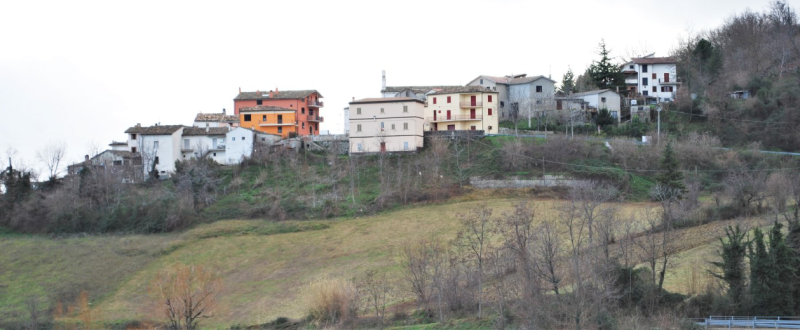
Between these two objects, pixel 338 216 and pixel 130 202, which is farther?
pixel 130 202

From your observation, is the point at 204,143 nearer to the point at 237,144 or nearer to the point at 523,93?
the point at 237,144

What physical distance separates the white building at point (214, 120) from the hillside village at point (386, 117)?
3.9 inches

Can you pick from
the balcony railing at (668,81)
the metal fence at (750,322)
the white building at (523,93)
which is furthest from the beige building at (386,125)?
the metal fence at (750,322)

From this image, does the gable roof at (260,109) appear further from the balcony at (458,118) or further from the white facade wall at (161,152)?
the balcony at (458,118)

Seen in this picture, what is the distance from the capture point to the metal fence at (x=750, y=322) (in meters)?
27.6

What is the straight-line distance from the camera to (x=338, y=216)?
181 feet

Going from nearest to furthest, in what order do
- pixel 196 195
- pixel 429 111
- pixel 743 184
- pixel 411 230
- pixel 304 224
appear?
pixel 743 184, pixel 411 230, pixel 304 224, pixel 196 195, pixel 429 111

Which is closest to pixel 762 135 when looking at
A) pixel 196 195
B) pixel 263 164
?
pixel 263 164

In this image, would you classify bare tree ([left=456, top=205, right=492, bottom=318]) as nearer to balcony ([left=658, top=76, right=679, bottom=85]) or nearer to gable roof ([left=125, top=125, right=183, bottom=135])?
gable roof ([left=125, top=125, right=183, bottom=135])

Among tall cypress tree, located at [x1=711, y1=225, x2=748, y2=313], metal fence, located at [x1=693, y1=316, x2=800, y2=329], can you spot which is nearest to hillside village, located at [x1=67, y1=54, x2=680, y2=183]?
tall cypress tree, located at [x1=711, y1=225, x2=748, y2=313]

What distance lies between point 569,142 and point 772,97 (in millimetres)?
19048

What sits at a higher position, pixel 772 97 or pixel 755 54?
pixel 755 54

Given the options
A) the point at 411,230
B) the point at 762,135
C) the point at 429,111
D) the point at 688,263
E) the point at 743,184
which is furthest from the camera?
the point at 429,111

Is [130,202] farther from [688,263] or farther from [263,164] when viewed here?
[688,263]
